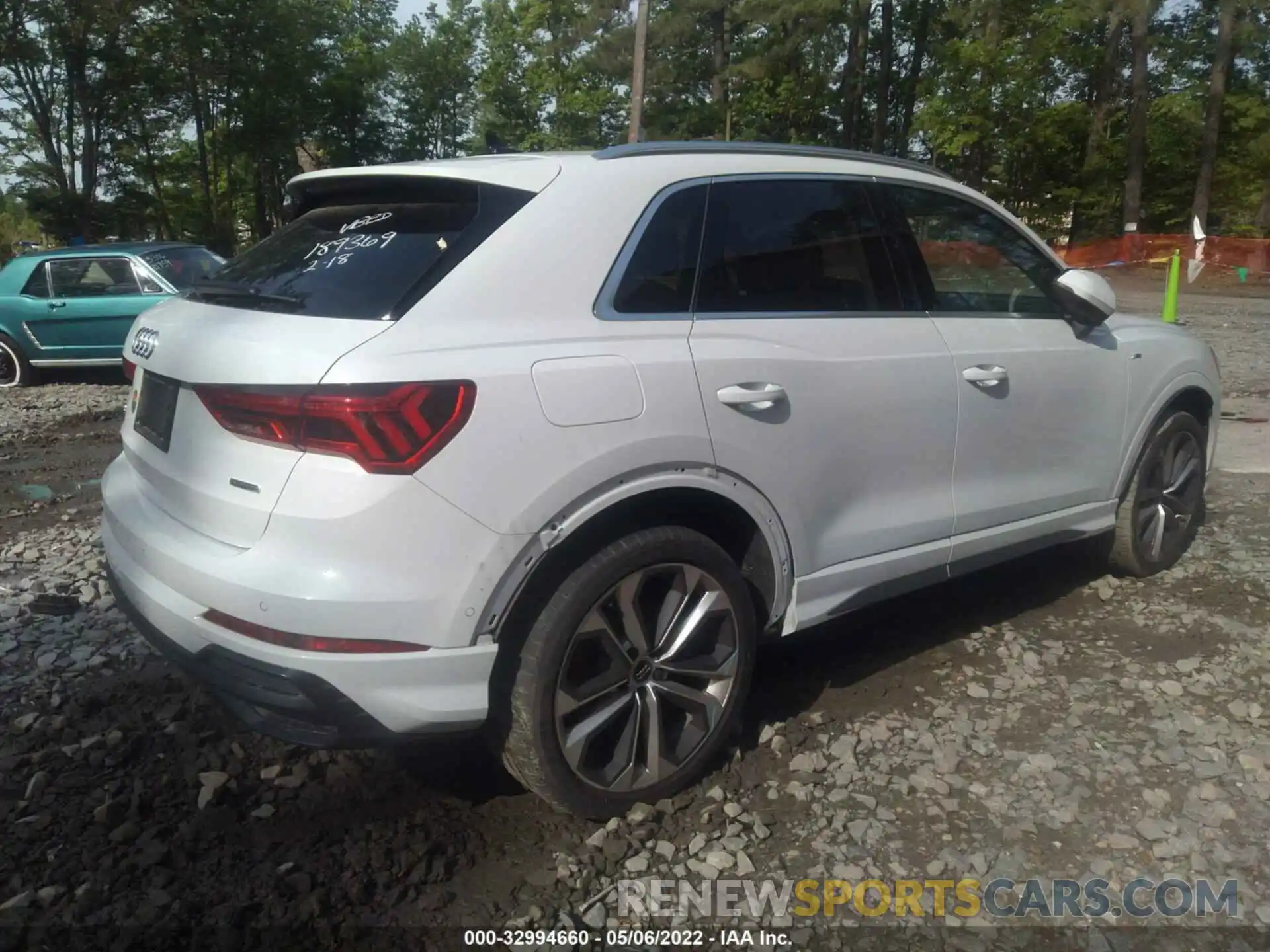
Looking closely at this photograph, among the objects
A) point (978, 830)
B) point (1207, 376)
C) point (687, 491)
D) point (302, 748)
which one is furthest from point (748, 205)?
point (1207, 376)

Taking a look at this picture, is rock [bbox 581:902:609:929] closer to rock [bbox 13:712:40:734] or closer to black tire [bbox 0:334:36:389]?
rock [bbox 13:712:40:734]

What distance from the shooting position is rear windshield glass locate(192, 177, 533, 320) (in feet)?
8.40

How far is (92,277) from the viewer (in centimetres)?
1115

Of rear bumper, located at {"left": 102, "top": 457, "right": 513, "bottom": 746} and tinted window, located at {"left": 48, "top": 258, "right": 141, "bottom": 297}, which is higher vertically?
rear bumper, located at {"left": 102, "top": 457, "right": 513, "bottom": 746}

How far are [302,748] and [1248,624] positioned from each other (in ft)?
12.4

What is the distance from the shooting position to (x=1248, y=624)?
425cm

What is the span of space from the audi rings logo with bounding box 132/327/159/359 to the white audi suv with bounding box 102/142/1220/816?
0.01 m

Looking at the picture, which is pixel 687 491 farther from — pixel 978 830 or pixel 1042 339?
pixel 1042 339

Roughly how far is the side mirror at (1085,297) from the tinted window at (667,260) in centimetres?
171

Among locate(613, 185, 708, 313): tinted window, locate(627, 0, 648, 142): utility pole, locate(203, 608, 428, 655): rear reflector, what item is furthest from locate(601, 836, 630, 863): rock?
locate(627, 0, 648, 142): utility pole

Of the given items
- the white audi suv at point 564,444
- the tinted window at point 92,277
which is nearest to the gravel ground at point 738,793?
the white audi suv at point 564,444

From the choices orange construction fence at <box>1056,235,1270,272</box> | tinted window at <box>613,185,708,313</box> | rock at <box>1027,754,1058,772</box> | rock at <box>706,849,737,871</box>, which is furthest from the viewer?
orange construction fence at <box>1056,235,1270,272</box>

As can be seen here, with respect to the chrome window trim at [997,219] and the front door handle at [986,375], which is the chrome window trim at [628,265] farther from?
the front door handle at [986,375]

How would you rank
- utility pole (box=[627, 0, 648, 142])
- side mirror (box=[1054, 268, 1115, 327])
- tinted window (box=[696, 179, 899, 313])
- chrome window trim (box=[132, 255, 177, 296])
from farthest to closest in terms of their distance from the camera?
1. utility pole (box=[627, 0, 648, 142])
2. chrome window trim (box=[132, 255, 177, 296])
3. side mirror (box=[1054, 268, 1115, 327])
4. tinted window (box=[696, 179, 899, 313])
